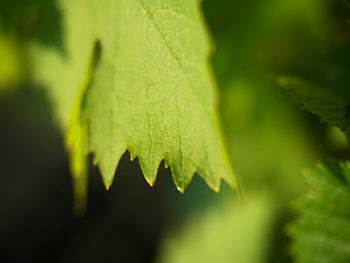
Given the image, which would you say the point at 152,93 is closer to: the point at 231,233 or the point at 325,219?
the point at 325,219

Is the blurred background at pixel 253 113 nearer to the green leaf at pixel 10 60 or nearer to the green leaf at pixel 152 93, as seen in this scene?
the green leaf at pixel 10 60

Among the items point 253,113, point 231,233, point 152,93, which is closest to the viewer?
point 152,93

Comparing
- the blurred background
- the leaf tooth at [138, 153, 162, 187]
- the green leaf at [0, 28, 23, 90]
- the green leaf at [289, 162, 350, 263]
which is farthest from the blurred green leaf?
the leaf tooth at [138, 153, 162, 187]

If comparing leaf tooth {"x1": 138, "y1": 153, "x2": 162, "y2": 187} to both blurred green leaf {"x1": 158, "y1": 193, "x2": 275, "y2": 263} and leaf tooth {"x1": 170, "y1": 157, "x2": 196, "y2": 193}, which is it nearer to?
leaf tooth {"x1": 170, "y1": 157, "x2": 196, "y2": 193}

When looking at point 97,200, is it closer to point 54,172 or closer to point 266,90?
point 54,172

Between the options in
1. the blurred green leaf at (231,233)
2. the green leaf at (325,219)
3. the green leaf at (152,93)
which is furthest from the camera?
the blurred green leaf at (231,233)

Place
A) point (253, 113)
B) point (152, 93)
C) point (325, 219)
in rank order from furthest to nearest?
point (253, 113) < point (325, 219) < point (152, 93)

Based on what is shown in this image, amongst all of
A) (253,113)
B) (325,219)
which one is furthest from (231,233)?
(325,219)

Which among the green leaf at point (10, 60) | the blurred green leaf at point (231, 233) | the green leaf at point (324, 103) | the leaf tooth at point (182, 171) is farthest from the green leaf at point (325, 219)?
the green leaf at point (10, 60)
